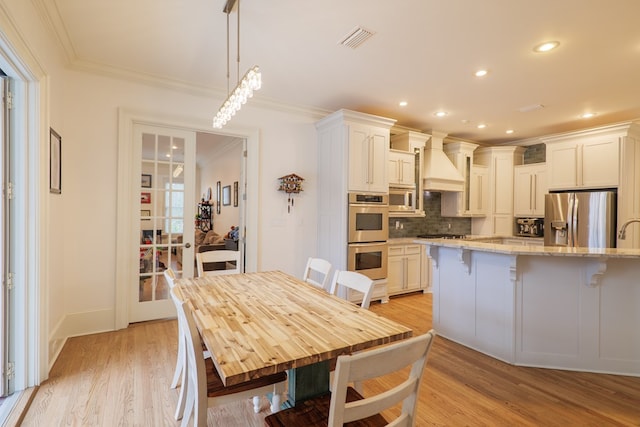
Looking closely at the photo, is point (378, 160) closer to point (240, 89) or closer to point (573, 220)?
point (240, 89)

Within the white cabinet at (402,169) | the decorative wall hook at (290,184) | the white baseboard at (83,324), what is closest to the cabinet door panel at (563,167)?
the white cabinet at (402,169)

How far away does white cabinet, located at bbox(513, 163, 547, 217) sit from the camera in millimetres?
5375

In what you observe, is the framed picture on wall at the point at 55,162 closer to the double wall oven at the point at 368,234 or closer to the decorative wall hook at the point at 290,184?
the decorative wall hook at the point at 290,184

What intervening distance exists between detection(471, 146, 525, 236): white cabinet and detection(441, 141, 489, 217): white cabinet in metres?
0.12

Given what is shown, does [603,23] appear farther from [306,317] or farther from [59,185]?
[59,185]

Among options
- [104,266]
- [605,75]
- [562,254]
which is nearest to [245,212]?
[104,266]

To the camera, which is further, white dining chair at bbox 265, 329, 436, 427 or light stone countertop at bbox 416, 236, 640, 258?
light stone countertop at bbox 416, 236, 640, 258

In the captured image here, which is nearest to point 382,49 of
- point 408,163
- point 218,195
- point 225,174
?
point 408,163

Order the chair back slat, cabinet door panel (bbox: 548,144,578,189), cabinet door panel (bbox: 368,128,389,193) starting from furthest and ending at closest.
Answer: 1. cabinet door panel (bbox: 548,144,578,189)
2. cabinet door panel (bbox: 368,128,389,193)
3. the chair back slat

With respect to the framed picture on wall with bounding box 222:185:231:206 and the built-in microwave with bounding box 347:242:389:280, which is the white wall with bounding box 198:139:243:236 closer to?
the framed picture on wall with bounding box 222:185:231:206

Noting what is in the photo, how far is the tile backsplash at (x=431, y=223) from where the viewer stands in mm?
5390

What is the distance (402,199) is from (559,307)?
258cm

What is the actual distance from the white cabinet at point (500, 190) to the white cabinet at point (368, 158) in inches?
105

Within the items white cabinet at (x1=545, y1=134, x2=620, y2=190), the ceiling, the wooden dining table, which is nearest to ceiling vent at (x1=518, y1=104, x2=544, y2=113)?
the ceiling
